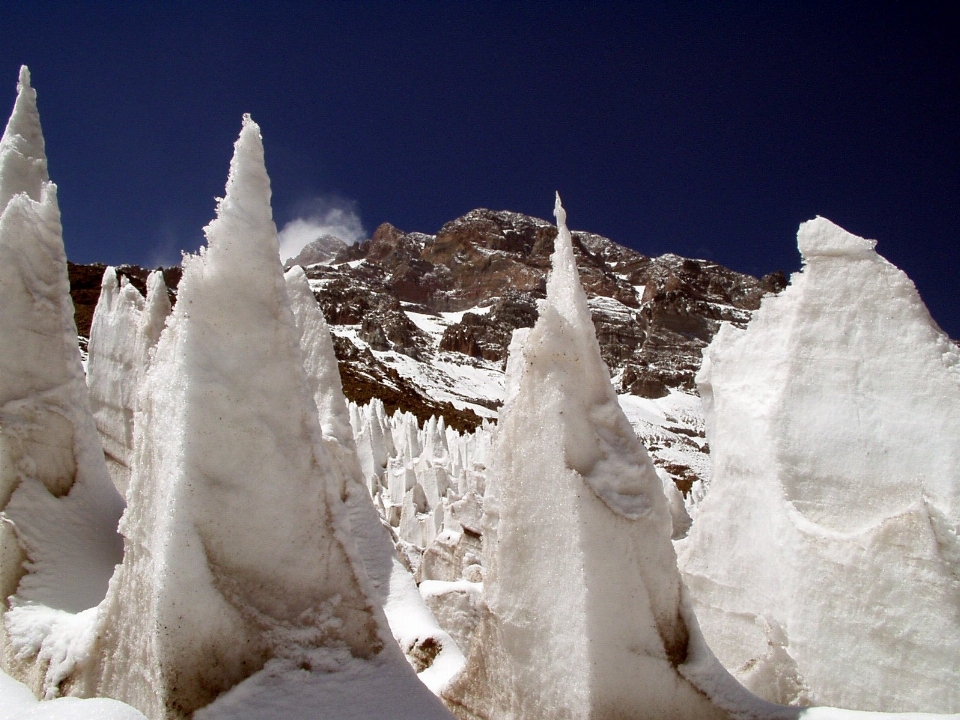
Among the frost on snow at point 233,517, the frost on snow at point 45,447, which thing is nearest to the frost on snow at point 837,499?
the frost on snow at point 233,517

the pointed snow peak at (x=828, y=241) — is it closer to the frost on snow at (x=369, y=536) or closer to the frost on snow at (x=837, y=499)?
the frost on snow at (x=837, y=499)

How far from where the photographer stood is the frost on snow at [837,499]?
9.16 feet

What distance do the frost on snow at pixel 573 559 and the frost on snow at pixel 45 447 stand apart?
2031mm


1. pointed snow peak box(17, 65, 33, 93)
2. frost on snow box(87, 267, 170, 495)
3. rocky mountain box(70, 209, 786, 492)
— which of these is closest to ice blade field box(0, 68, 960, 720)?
pointed snow peak box(17, 65, 33, 93)

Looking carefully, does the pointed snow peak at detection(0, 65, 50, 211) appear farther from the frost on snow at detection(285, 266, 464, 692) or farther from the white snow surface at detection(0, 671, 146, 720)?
the white snow surface at detection(0, 671, 146, 720)

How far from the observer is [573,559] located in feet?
7.48

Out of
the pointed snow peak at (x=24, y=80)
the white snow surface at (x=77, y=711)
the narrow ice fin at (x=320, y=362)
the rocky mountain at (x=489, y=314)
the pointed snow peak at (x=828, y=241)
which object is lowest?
the white snow surface at (x=77, y=711)

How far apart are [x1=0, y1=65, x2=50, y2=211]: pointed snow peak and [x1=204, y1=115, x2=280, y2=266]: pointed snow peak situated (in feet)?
10.3

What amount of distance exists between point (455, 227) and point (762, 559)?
193m

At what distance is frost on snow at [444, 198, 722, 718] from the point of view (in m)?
2.22

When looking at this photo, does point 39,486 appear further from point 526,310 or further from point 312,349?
point 526,310

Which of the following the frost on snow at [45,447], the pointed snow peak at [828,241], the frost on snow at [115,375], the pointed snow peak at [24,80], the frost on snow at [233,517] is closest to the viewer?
the frost on snow at [233,517]

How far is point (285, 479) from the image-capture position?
2.04 m

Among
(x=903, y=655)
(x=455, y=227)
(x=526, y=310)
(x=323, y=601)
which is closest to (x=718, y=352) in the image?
(x=903, y=655)
